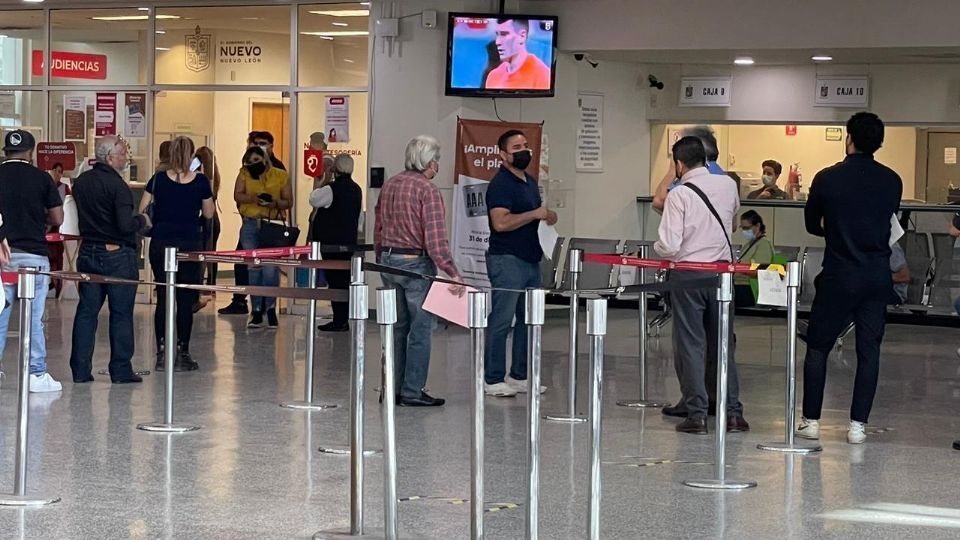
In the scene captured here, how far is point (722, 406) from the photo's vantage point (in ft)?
23.9

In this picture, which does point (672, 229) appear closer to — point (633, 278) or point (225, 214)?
point (633, 278)

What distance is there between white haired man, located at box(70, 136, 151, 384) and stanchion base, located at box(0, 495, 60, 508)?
3672 millimetres

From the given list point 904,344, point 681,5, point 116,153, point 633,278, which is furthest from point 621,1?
point 116,153

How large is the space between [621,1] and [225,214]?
4.97m

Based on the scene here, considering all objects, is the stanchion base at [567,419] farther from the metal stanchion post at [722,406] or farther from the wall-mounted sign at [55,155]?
the wall-mounted sign at [55,155]

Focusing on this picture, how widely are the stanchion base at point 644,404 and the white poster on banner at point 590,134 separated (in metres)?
7.03

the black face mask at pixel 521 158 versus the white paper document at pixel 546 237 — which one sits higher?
the black face mask at pixel 521 158

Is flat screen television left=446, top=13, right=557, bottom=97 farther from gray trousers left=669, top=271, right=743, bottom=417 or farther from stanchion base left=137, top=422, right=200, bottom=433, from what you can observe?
stanchion base left=137, top=422, right=200, bottom=433

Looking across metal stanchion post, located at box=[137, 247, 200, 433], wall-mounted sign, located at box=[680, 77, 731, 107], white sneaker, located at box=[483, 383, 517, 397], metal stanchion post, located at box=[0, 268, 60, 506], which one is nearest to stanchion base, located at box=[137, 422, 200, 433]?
metal stanchion post, located at box=[137, 247, 200, 433]

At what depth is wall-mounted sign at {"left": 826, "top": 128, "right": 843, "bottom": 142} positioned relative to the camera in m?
18.7

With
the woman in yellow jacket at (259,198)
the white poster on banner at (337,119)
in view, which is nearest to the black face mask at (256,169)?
the woman in yellow jacket at (259,198)

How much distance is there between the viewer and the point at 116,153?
10086 mm

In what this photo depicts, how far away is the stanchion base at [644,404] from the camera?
9680mm

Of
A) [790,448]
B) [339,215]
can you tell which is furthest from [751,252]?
[790,448]
